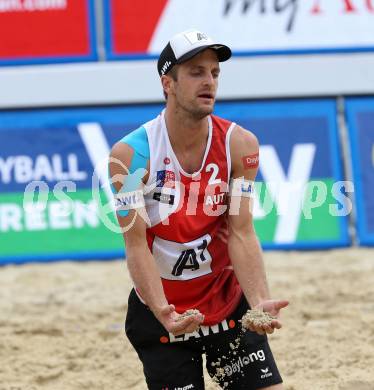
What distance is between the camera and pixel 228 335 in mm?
3477

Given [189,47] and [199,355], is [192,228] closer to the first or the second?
[199,355]

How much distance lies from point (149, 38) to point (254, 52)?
0.84 meters

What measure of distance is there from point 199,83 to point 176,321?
A: 2.87ft

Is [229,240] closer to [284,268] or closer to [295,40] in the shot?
[284,268]

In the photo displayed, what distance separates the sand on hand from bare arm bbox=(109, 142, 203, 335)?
29 cm

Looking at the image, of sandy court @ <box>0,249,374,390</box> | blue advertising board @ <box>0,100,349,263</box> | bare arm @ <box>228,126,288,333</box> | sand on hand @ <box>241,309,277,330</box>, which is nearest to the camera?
sand on hand @ <box>241,309,277,330</box>

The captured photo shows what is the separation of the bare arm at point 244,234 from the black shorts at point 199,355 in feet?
0.59

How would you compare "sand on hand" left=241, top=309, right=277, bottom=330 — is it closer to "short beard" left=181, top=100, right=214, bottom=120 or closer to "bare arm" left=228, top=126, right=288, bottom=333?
"bare arm" left=228, top=126, right=288, bottom=333

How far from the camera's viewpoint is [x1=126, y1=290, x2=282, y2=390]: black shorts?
3.40m

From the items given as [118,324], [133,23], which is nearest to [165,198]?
[118,324]

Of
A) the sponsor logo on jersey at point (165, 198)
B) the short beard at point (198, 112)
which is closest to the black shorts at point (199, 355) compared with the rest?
the sponsor logo on jersey at point (165, 198)

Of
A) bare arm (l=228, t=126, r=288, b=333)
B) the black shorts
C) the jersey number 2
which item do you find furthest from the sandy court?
the jersey number 2

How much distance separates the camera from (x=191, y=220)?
11.2ft

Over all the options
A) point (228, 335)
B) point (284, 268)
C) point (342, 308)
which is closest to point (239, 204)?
point (228, 335)
